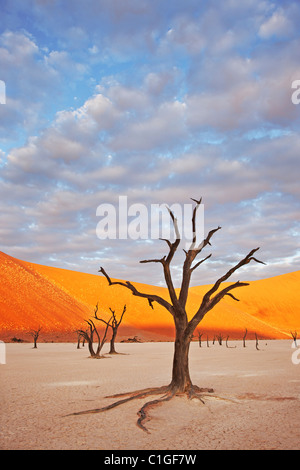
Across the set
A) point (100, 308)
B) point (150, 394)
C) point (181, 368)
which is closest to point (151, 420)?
point (150, 394)

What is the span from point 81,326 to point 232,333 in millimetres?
31649

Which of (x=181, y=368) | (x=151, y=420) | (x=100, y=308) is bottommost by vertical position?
(x=151, y=420)

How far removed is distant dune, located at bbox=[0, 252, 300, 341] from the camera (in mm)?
55406

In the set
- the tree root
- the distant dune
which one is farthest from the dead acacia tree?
the distant dune

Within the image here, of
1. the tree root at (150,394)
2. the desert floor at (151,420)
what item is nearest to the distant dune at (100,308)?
the desert floor at (151,420)

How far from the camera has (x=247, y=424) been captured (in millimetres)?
6816

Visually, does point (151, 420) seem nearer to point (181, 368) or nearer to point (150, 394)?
point (150, 394)

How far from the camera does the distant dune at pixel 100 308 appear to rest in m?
55.4

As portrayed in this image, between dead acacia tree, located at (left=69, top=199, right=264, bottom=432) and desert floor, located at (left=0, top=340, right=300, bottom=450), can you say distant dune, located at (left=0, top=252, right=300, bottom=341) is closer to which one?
desert floor, located at (left=0, top=340, right=300, bottom=450)

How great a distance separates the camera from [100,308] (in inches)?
3209

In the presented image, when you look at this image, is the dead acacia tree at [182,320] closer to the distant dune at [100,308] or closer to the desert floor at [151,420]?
the desert floor at [151,420]
